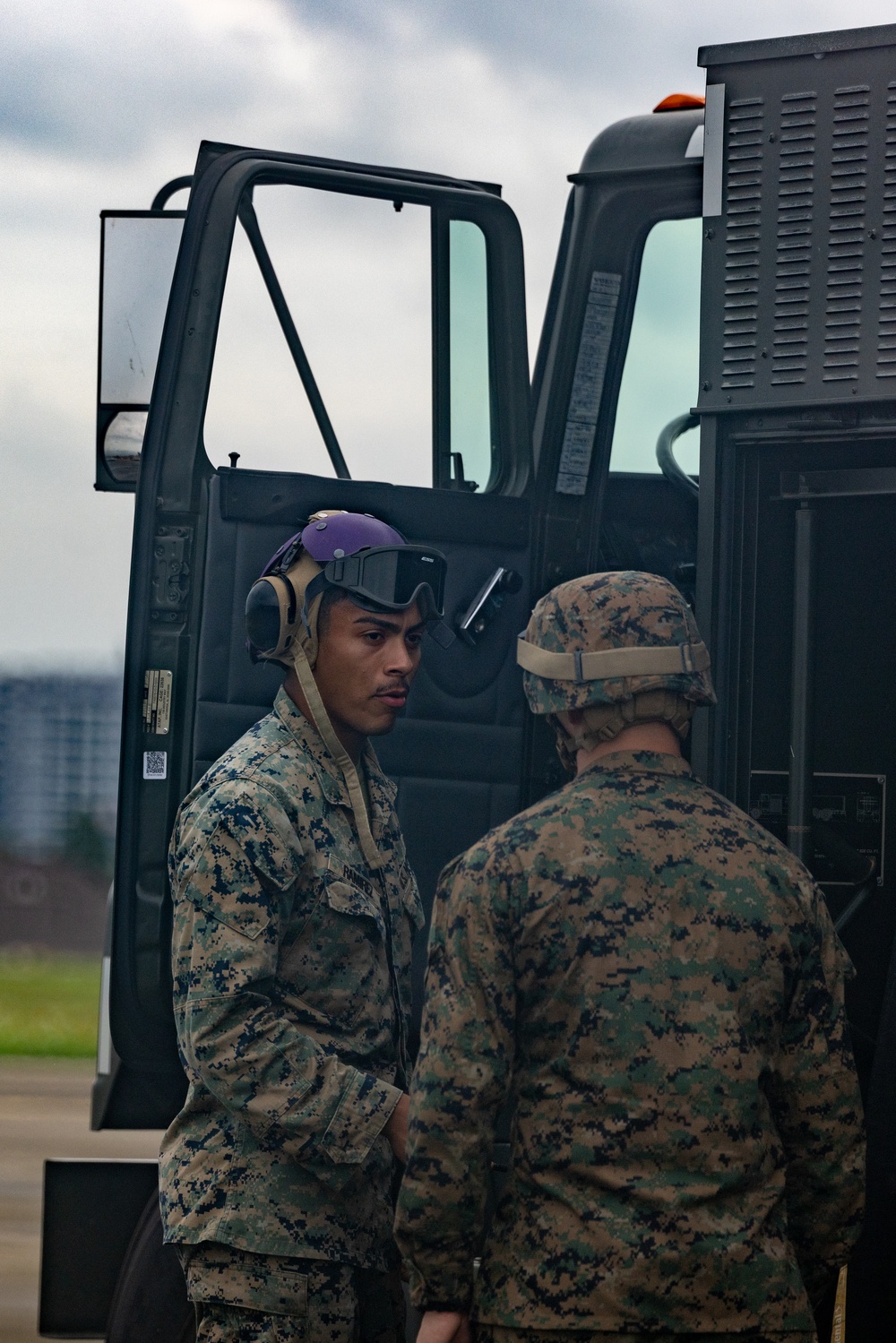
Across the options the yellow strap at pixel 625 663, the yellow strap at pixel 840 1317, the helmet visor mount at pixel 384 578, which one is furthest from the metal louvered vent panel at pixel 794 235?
the yellow strap at pixel 840 1317

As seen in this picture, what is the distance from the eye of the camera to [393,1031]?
7.29 feet

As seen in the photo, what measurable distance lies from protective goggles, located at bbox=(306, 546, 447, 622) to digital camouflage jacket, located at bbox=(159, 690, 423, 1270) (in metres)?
0.26

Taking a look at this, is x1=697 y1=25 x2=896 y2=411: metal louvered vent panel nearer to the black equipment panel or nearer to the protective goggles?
the protective goggles

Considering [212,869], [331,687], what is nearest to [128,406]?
[331,687]

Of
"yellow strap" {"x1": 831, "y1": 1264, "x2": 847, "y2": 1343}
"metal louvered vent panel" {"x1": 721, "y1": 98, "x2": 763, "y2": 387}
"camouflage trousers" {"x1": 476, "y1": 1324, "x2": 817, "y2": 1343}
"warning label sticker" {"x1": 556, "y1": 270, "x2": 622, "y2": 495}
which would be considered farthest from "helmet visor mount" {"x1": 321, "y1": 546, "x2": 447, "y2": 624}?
"yellow strap" {"x1": 831, "y1": 1264, "x2": 847, "y2": 1343}

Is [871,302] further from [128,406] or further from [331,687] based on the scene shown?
[128,406]

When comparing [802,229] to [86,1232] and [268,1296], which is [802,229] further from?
[86,1232]

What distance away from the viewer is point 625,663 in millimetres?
1881

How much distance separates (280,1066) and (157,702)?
3.59 feet

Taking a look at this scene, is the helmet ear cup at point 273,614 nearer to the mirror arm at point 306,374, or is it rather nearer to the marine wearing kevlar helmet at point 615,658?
the marine wearing kevlar helmet at point 615,658

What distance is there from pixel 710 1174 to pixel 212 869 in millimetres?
756

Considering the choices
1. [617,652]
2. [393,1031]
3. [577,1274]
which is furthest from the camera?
[393,1031]

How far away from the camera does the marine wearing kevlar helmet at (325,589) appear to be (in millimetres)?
2295

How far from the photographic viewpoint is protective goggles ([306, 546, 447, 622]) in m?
2.33
